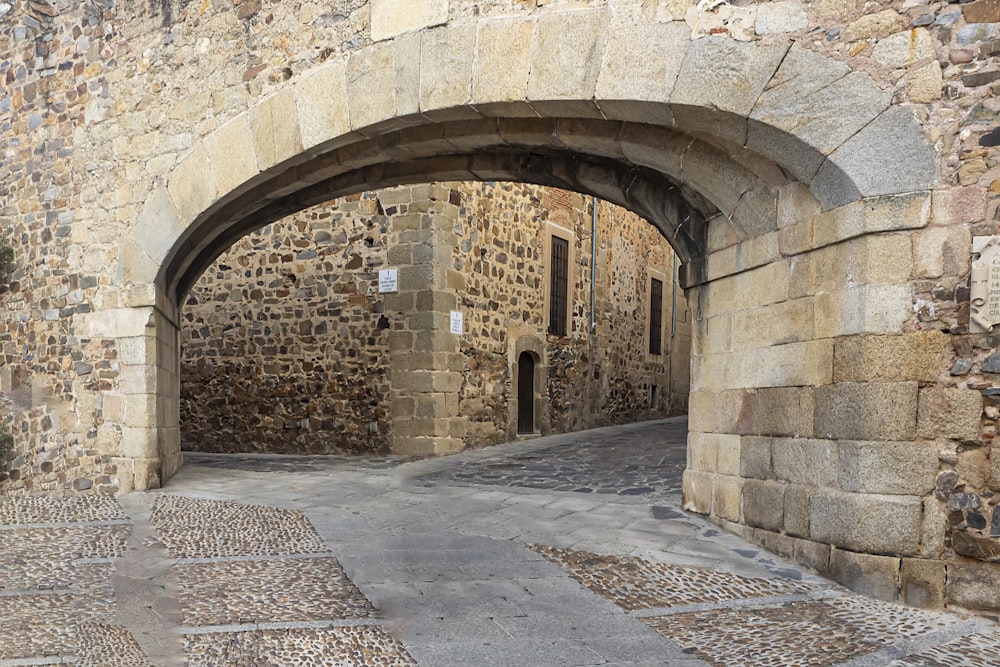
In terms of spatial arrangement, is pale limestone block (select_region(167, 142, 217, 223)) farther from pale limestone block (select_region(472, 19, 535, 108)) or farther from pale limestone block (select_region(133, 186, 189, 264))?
pale limestone block (select_region(472, 19, 535, 108))

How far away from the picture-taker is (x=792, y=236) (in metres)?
3.96

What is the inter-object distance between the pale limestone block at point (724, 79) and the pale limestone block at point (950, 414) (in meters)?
1.55

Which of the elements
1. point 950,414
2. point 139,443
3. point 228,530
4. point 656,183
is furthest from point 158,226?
point 950,414

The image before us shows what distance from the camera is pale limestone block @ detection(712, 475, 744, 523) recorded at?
4.31 m

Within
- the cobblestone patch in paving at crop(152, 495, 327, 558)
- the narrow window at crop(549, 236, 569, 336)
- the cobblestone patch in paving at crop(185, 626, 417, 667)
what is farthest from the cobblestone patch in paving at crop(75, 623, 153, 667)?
the narrow window at crop(549, 236, 569, 336)

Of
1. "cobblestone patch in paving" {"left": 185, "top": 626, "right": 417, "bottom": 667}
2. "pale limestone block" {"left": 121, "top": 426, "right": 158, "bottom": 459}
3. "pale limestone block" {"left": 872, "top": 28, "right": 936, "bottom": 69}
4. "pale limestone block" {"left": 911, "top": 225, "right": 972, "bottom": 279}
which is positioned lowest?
"cobblestone patch in paving" {"left": 185, "top": 626, "right": 417, "bottom": 667}

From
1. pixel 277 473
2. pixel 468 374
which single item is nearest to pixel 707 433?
pixel 277 473

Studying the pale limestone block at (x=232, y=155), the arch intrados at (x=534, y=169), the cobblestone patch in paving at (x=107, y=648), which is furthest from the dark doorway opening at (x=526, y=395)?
the cobblestone patch in paving at (x=107, y=648)

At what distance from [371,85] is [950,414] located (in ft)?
11.9

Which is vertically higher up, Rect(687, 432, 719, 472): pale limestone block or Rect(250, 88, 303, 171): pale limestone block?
Rect(250, 88, 303, 171): pale limestone block

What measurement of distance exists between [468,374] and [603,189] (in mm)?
4511

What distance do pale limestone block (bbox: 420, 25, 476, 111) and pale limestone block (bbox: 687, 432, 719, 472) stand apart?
2.52 m

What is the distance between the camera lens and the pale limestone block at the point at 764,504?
3.95 metres

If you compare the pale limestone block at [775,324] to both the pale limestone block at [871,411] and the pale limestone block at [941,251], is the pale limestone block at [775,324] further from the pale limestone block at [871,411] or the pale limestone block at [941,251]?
the pale limestone block at [941,251]
